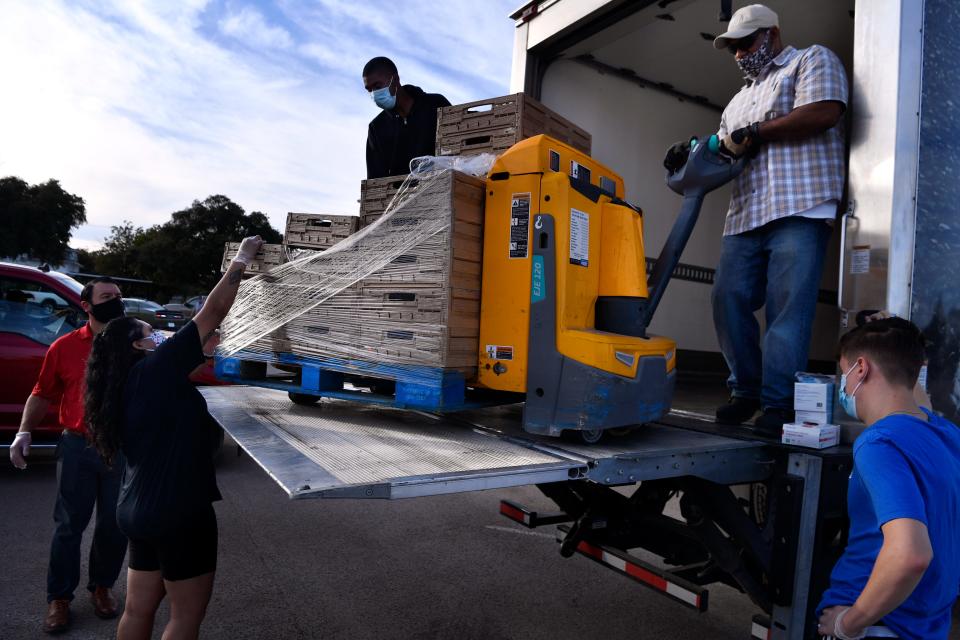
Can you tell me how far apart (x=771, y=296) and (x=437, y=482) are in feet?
7.06

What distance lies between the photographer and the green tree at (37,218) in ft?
102

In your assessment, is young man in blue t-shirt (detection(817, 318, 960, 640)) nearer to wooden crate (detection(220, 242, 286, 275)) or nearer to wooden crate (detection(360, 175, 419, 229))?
wooden crate (detection(360, 175, 419, 229))

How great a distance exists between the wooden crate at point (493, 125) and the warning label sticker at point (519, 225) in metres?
0.61

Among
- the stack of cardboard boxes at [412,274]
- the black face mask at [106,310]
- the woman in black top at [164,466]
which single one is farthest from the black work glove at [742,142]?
the black face mask at [106,310]

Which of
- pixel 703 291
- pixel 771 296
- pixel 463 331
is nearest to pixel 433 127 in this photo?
pixel 463 331

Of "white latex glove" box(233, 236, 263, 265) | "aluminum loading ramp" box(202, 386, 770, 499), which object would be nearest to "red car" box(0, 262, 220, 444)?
"white latex glove" box(233, 236, 263, 265)

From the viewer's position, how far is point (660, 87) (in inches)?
249

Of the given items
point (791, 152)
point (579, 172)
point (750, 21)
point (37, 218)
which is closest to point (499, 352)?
point (579, 172)

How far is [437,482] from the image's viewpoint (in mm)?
1868

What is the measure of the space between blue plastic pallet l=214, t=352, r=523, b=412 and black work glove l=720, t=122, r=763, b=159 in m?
1.62

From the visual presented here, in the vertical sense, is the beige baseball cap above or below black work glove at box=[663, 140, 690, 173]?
above

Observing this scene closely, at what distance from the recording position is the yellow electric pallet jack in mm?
2473

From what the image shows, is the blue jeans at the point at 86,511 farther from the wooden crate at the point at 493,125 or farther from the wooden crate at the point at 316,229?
the wooden crate at the point at 493,125

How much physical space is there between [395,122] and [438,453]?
264cm
